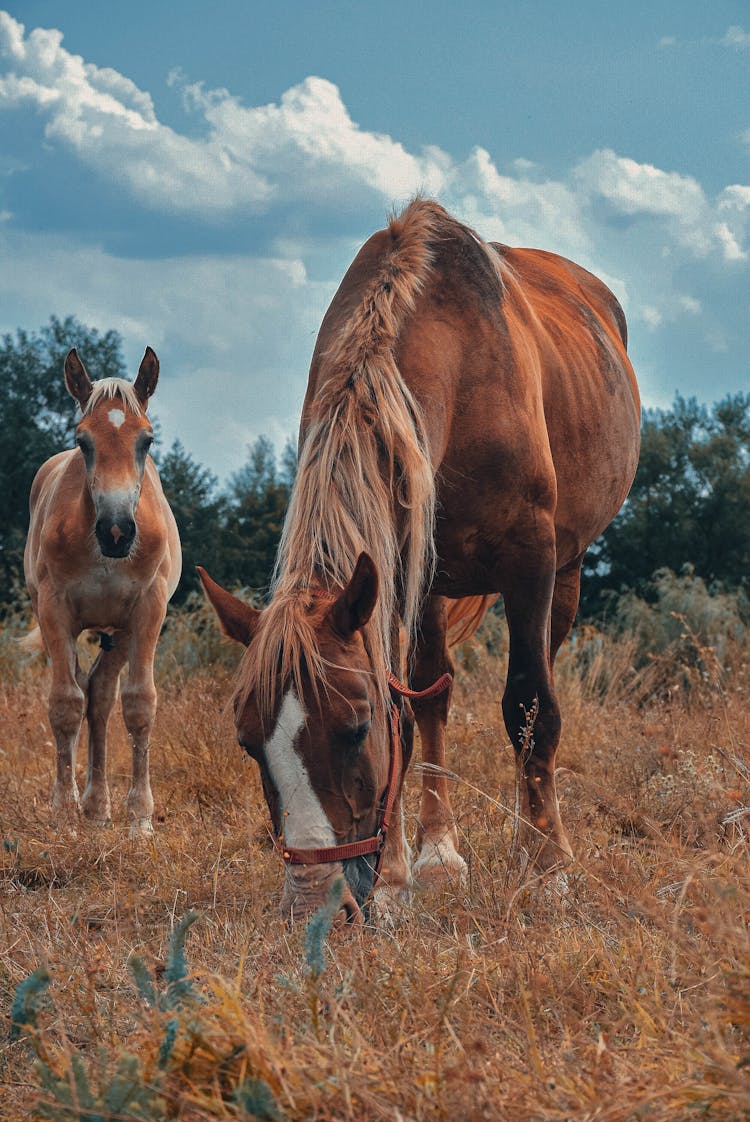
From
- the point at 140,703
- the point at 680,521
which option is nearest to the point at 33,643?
the point at 140,703

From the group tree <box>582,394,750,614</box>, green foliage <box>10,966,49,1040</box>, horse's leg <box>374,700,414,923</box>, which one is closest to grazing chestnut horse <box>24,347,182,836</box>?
horse's leg <box>374,700,414,923</box>

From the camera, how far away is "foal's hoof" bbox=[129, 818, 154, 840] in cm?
438

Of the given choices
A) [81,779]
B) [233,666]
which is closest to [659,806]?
[81,779]

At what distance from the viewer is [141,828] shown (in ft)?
16.0

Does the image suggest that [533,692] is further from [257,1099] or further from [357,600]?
[257,1099]

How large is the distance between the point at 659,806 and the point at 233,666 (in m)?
6.24

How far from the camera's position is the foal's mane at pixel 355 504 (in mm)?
2641

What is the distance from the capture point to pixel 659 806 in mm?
4305

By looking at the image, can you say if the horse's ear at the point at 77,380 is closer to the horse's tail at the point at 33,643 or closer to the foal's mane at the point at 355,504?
the horse's tail at the point at 33,643

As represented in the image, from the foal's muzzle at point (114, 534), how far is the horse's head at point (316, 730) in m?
2.57

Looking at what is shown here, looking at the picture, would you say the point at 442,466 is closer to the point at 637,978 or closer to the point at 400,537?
the point at 400,537

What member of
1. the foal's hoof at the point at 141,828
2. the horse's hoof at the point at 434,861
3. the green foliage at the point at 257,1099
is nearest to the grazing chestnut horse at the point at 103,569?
the foal's hoof at the point at 141,828

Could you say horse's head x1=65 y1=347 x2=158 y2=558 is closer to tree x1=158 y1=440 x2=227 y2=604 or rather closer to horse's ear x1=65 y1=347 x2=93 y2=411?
horse's ear x1=65 y1=347 x2=93 y2=411

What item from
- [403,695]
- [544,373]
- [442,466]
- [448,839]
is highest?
[544,373]
